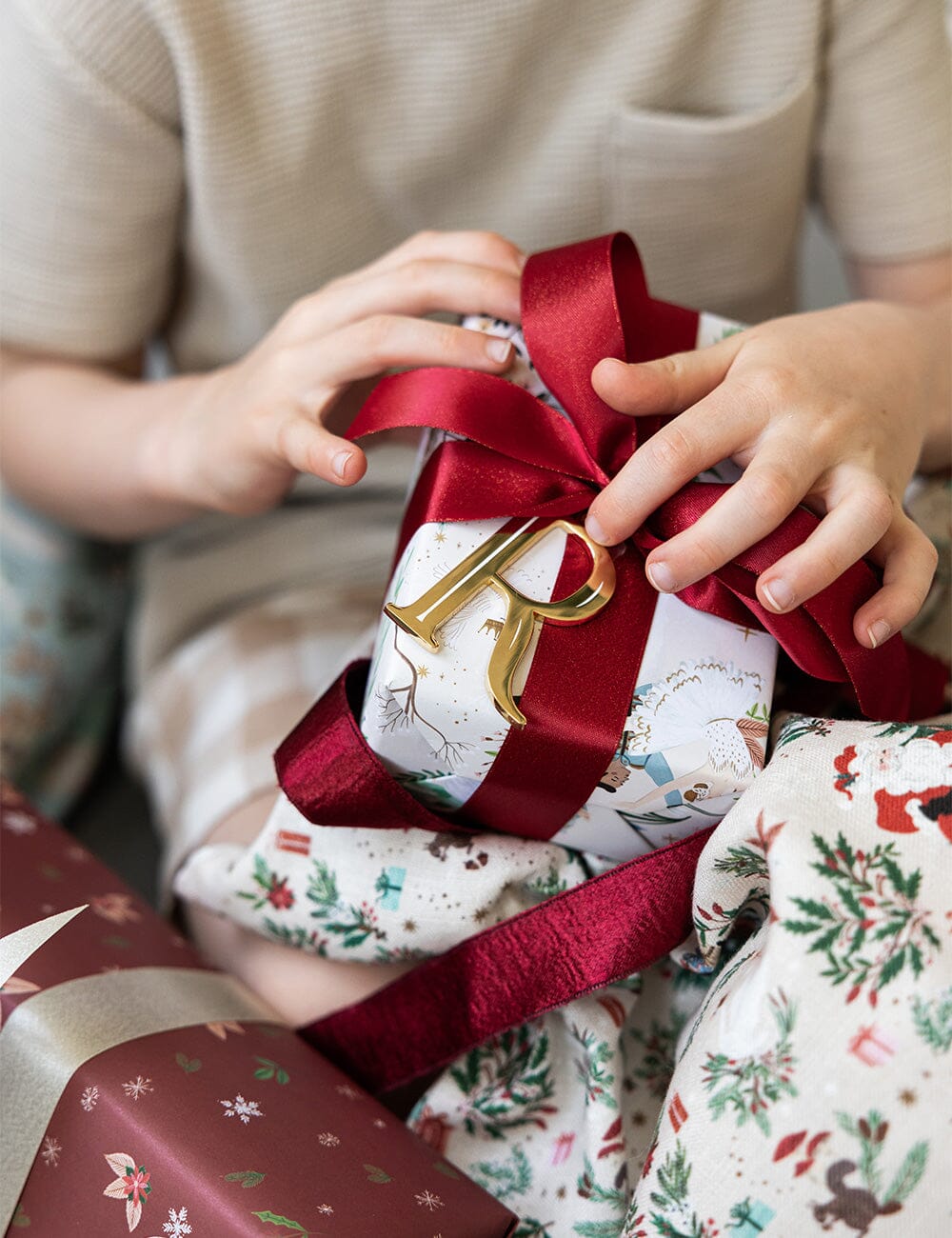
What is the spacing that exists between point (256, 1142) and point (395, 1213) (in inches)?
2.1

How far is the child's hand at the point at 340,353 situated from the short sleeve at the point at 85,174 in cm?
13

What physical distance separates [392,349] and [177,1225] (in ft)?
1.10

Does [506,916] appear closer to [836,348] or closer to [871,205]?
[836,348]

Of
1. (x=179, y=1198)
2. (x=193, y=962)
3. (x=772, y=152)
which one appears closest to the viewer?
(x=179, y=1198)

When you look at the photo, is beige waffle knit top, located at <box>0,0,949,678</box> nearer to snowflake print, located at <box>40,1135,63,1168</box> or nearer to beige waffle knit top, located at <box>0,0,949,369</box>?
beige waffle knit top, located at <box>0,0,949,369</box>

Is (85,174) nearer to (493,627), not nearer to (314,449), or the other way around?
(314,449)

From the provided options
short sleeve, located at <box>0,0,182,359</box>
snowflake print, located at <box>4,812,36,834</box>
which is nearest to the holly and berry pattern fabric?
snowflake print, located at <box>4,812,36,834</box>

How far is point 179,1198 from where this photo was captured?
0.37 m

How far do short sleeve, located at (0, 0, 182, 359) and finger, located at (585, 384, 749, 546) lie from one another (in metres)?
0.35

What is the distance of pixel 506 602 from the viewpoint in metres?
0.39

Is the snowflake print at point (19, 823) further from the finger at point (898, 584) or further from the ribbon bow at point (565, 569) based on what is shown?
the finger at point (898, 584)

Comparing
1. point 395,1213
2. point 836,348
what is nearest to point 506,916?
point 395,1213

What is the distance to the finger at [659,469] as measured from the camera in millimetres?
390

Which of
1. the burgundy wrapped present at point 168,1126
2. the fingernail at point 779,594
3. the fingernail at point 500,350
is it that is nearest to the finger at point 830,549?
the fingernail at point 779,594
